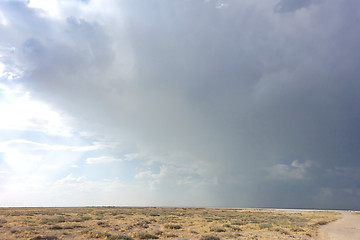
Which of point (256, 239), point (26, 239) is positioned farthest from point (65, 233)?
point (256, 239)

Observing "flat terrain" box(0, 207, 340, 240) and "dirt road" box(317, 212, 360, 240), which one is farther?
"dirt road" box(317, 212, 360, 240)

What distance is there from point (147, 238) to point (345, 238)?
23214 mm

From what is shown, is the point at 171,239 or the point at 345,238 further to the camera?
the point at 345,238

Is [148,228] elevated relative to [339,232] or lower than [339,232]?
elevated

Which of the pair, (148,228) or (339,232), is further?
(148,228)

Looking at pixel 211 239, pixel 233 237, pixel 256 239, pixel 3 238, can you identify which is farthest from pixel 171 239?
pixel 3 238

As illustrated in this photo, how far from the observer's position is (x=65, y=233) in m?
27.1

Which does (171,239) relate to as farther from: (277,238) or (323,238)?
(323,238)

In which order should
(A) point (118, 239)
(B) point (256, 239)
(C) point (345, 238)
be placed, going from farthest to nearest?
(C) point (345, 238) → (B) point (256, 239) → (A) point (118, 239)

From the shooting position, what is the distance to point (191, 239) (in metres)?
24.7

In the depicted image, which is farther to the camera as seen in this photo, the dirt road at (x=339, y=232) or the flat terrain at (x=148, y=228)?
the dirt road at (x=339, y=232)

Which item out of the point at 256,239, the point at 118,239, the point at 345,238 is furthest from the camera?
the point at 345,238

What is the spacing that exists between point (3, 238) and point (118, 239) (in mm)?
12486

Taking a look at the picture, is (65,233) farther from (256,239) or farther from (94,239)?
(256,239)
